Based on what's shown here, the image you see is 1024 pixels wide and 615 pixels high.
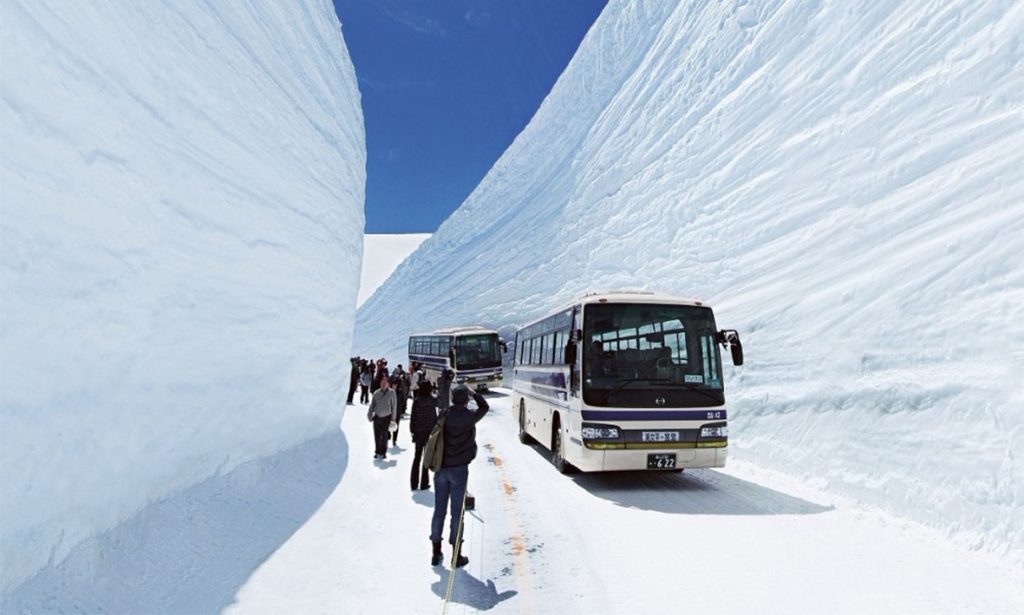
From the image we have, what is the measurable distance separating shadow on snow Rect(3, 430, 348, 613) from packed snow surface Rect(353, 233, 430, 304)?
86140 millimetres

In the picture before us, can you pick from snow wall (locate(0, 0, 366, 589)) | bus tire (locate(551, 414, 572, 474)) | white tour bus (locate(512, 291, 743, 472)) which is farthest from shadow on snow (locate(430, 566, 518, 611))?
bus tire (locate(551, 414, 572, 474))


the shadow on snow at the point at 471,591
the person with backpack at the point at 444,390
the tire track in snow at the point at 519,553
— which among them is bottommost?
the shadow on snow at the point at 471,591

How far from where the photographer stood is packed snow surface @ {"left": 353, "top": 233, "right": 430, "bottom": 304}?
97.7 m

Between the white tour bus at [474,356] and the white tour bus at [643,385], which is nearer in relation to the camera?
the white tour bus at [643,385]

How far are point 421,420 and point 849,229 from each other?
9.64 m

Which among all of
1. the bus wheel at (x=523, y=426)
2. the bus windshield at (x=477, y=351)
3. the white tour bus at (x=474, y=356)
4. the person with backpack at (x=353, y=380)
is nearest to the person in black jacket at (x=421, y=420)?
the bus wheel at (x=523, y=426)

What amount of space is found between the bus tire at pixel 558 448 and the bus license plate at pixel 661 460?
1671 mm

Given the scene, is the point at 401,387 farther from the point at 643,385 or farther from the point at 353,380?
the point at 643,385

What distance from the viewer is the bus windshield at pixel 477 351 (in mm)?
22734

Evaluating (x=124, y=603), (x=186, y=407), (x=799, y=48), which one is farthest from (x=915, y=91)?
(x=124, y=603)

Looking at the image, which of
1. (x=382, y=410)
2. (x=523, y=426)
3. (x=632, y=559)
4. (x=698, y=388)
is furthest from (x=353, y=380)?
(x=632, y=559)

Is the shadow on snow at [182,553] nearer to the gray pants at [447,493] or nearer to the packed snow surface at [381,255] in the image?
the gray pants at [447,493]

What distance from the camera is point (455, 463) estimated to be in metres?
5.29

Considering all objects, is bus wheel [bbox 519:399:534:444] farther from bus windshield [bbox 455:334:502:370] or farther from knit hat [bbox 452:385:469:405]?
bus windshield [bbox 455:334:502:370]
